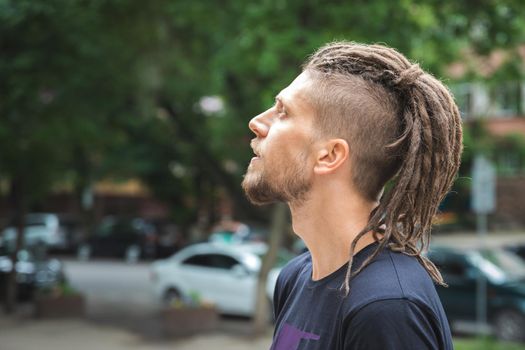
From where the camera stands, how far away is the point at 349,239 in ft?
5.38

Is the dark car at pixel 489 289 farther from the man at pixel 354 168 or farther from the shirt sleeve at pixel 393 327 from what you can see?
the shirt sleeve at pixel 393 327

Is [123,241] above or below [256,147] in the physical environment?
below

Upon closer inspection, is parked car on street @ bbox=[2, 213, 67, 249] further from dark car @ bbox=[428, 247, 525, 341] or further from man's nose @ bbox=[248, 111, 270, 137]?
man's nose @ bbox=[248, 111, 270, 137]

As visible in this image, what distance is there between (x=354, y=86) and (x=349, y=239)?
0.37m

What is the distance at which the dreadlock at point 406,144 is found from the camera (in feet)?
5.24

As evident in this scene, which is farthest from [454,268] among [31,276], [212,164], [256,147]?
[256,147]

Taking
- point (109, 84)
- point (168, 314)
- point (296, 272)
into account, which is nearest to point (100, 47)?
point (109, 84)

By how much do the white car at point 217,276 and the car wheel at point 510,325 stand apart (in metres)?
4.17

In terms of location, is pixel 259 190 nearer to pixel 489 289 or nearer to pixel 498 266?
pixel 489 289

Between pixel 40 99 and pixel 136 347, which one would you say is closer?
pixel 136 347

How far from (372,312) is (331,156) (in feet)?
1.37

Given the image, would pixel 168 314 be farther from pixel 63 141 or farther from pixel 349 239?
pixel 349 239

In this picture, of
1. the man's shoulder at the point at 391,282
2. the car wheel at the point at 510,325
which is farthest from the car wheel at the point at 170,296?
the man's shoulder at the point at 391,282

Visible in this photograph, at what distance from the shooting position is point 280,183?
67.1 inches
